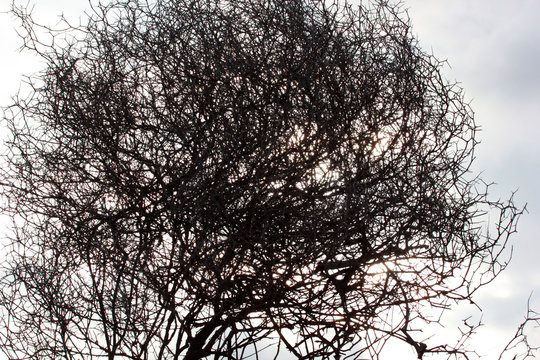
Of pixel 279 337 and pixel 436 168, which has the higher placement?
pixel 436 168

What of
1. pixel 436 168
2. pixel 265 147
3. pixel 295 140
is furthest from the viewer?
pixel 436 168

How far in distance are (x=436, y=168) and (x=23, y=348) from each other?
106 inches

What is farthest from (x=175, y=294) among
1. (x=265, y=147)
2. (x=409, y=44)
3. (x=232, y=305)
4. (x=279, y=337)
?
(x=409, y=44)

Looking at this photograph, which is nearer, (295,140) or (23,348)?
(295,140)

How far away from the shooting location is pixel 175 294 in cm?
313

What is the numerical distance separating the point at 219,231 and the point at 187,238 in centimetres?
16

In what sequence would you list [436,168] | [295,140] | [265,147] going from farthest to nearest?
[436,168] < [295,140] < [265,147]

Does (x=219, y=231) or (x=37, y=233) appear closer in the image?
(x=219, y=231)

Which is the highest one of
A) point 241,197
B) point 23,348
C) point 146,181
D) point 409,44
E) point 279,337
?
point 409,44

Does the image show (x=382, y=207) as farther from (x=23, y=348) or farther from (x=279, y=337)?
(x=23, y=348)

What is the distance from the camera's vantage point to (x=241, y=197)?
296 centimetres

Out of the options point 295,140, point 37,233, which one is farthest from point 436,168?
point 37,233

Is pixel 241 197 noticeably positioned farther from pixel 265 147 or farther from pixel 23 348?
pixel 23 348

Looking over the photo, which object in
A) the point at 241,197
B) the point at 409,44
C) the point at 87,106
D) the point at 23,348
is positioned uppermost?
the point at 409,44
